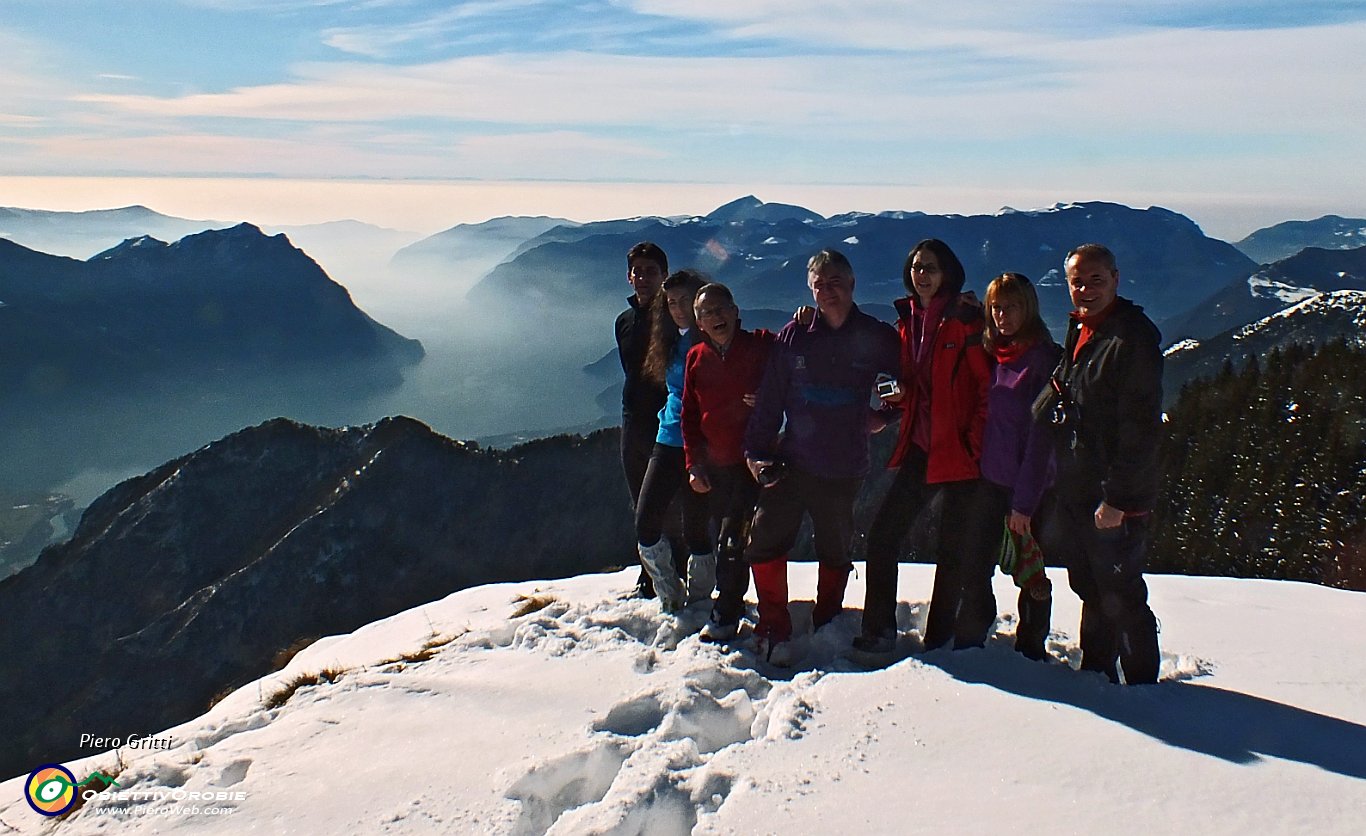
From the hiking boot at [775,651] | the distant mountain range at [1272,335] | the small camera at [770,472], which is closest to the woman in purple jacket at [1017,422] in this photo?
the small camera at [770,472]

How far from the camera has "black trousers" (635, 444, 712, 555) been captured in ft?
22.7

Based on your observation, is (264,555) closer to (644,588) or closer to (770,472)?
(644,588)

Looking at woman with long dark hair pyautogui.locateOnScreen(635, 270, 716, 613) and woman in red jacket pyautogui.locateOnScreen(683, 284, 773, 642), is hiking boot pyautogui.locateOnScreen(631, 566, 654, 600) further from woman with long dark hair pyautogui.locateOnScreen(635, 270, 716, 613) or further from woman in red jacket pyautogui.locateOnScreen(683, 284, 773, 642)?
woman in red jacket pyautogui.locateOnScreen(683, 284, 773, 642)

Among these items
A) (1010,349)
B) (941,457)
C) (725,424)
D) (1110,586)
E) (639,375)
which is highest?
(1010,349)

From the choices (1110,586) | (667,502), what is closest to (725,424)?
(667,502)

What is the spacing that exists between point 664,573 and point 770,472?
61.9 inches

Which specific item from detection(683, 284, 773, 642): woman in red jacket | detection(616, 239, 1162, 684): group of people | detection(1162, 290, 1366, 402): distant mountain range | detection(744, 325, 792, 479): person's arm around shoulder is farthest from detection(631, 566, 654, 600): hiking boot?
detection(1162, 290, 1366, 402): distant mountain range

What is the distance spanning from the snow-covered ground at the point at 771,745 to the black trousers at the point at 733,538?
0.40 metres

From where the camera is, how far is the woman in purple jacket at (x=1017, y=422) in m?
5.18

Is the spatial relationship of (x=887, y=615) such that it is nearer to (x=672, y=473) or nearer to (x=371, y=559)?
(x=672, y=473)

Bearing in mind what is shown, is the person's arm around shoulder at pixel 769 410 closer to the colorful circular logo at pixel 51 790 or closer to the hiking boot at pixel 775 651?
the hiking boot at pixel 775 651

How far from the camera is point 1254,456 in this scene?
51344 millimetres

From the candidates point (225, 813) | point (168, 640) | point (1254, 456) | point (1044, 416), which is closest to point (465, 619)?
point (225, 813)

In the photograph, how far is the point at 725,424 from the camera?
21.1 feet
